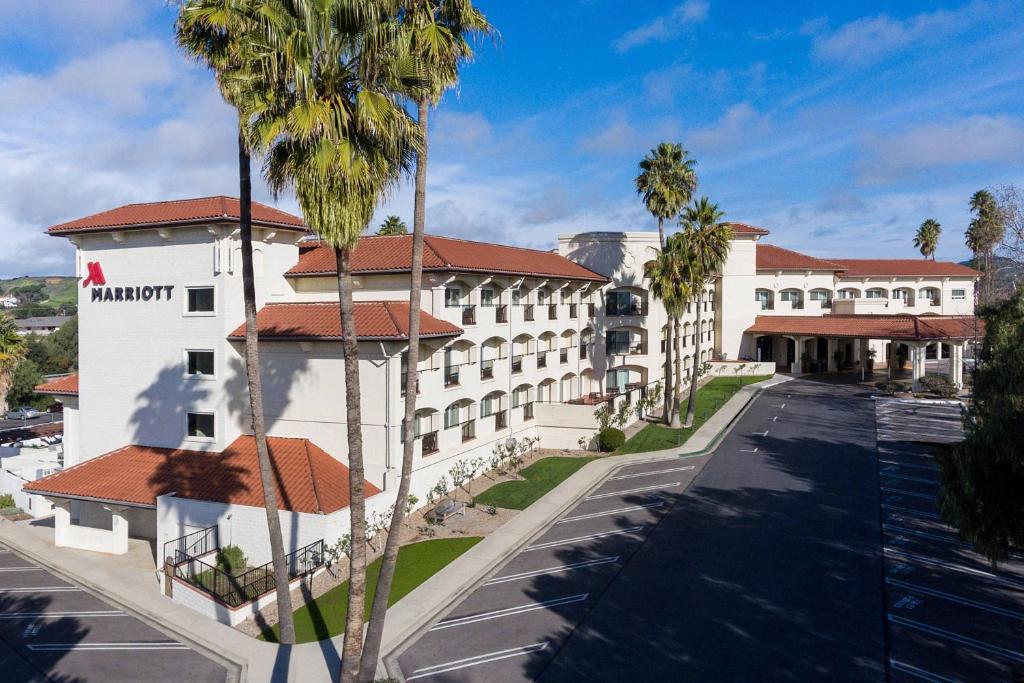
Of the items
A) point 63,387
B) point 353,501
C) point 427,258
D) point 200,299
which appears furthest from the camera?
point 63,387

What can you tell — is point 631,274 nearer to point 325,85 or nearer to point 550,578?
point 550,578

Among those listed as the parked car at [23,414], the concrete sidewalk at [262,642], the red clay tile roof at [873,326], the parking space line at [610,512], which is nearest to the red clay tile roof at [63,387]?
the concrete sidewalk at [262,642]

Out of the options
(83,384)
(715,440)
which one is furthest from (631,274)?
(83,384)

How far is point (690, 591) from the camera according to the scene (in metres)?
19.9

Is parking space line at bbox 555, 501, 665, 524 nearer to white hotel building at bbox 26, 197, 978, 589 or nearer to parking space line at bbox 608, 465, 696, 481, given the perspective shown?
parking space line at bbox 608, 465, 696, 481

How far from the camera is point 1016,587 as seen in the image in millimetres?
19531

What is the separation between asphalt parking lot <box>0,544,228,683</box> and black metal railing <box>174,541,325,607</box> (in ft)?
6.01

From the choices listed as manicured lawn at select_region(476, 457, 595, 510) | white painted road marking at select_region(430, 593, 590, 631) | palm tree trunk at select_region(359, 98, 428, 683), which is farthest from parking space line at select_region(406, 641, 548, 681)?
manicured lawn at select_region(476, 457, 595, 510)

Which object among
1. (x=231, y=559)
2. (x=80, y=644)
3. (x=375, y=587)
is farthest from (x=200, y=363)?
(x=375, y=587)

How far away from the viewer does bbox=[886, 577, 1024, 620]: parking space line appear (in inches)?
706

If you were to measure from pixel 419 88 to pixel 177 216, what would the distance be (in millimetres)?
18738

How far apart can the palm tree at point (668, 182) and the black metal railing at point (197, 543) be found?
29.7m

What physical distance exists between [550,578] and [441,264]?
15.0 metres

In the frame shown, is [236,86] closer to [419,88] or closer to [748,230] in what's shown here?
[419,88]
